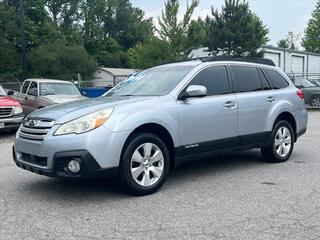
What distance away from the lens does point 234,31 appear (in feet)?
112

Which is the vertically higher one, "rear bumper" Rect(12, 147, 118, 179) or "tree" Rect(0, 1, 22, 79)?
"tree" Rect(0, 1, 22, 79)

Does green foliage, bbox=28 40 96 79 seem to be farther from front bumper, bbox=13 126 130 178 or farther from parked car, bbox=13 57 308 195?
front bumper, bbox=13 126 130 178

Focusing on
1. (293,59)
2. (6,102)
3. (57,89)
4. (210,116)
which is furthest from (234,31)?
(210,116)

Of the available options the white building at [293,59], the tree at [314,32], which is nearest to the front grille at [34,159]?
→ the white building at [293,59]

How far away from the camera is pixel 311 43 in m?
54.2

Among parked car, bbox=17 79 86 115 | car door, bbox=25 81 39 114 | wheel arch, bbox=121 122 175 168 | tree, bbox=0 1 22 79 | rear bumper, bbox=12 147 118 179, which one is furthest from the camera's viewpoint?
tree, bbox=0 1 22 79

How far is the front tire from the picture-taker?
5.33m

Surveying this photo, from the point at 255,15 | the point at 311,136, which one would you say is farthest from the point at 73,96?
the point at 255,15

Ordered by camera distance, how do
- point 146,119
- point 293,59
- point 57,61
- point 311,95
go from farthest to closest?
point 57,61
point 293,59
point 311,95
point 146,119

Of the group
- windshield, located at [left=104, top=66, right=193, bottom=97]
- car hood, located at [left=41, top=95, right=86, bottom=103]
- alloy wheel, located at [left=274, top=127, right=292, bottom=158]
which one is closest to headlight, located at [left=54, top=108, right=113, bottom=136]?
windshield, located at [left=104, top=66, right=193, bottom=97]

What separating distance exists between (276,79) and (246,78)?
877 mm

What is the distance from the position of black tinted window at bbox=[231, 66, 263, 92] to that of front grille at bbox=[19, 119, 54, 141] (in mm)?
3036

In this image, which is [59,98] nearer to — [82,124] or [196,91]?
[196,91]

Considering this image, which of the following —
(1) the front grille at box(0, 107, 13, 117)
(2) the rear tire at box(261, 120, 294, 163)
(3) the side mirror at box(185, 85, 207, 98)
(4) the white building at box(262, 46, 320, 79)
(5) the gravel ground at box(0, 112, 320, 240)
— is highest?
(4) the white building at box(262, 46, 320, 79)
